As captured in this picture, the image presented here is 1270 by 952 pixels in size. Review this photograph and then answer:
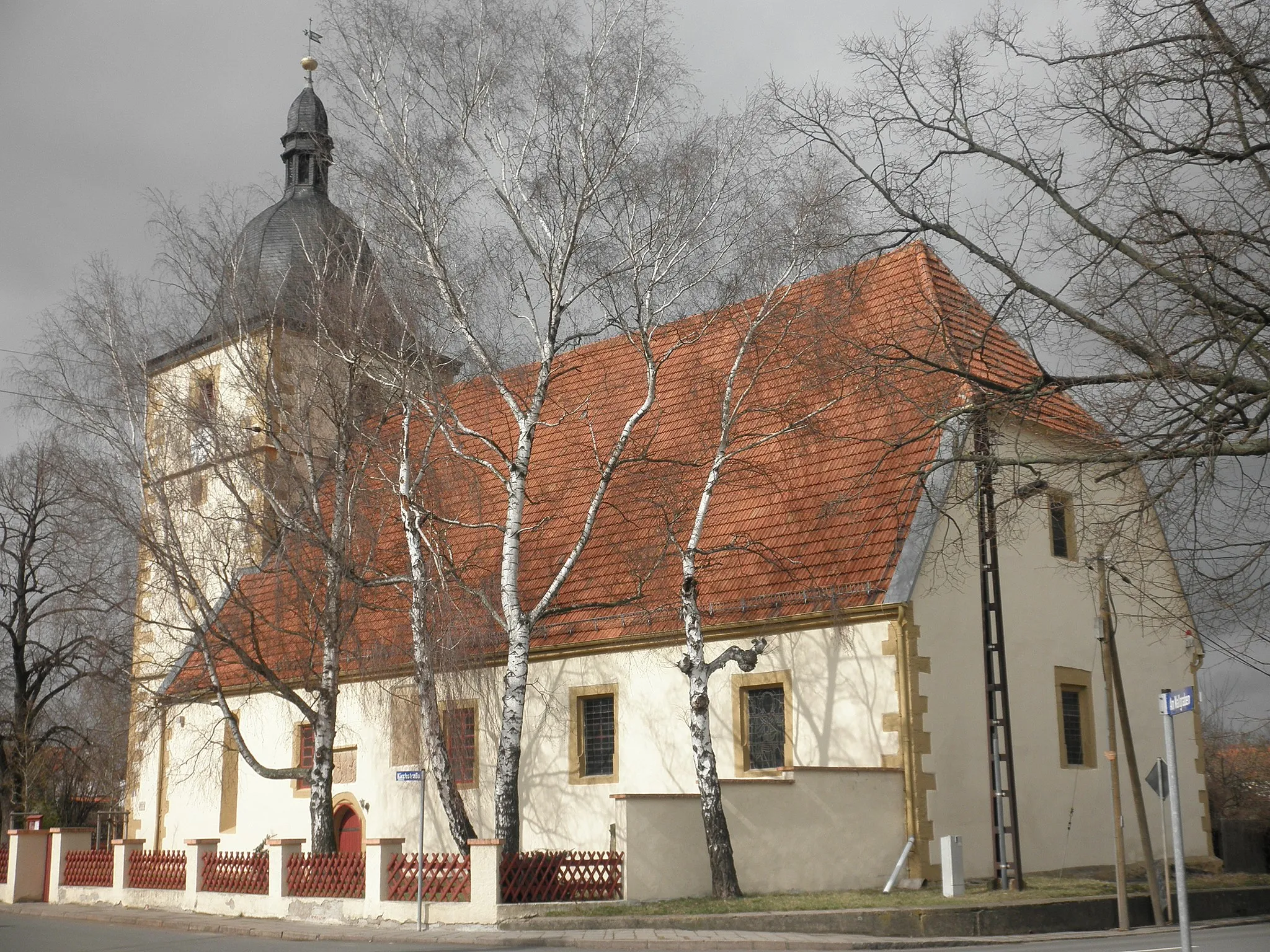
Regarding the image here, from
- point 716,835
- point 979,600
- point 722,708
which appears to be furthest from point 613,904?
point 979,600

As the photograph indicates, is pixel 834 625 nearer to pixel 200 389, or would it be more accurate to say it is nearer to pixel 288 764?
pixel 200 389

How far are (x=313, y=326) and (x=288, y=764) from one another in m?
9.45

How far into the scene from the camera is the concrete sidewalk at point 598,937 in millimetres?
13469

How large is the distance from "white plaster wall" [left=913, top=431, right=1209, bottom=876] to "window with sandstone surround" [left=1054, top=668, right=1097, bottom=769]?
0.10 metres

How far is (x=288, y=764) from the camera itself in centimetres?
2477

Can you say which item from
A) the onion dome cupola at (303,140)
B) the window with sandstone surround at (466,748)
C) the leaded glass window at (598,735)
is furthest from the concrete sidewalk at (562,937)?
the onion dome cupola at (303,140)

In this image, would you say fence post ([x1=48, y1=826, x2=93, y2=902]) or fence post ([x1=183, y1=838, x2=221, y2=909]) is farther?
fence post ([x1=48, y1=826, x2=93, y2=902])

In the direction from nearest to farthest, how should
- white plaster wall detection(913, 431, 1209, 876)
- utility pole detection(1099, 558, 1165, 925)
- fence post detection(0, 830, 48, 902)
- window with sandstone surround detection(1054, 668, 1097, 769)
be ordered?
utility pole detection(1099, 558, 1165, 925)
white plaster wall detection(913, 431, 1209, 876)
window with sandstone surround detection(1054, 668, 1097, 769)
fence post detection(0, 830, 48, 902)

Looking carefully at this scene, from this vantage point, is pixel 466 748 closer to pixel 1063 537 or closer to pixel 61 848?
pixel 61 848

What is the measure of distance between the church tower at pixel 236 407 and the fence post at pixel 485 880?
602 cm

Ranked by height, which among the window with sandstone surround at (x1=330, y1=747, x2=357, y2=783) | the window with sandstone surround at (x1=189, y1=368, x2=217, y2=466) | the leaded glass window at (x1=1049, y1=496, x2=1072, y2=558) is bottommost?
the window with sandstone surround at (x1=330, y1=747, x2=357, y2=783)

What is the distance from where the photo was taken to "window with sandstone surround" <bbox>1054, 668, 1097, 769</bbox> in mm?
19609

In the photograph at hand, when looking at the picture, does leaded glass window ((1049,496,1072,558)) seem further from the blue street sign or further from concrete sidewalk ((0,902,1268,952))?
the blue street sign

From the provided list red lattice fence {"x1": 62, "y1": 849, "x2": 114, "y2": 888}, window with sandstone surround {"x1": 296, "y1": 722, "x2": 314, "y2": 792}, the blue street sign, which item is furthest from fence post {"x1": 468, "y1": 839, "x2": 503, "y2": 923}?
window with sandstone surround {"x1": 296, "y1": 722, "x2": 314, "y2": 792}
